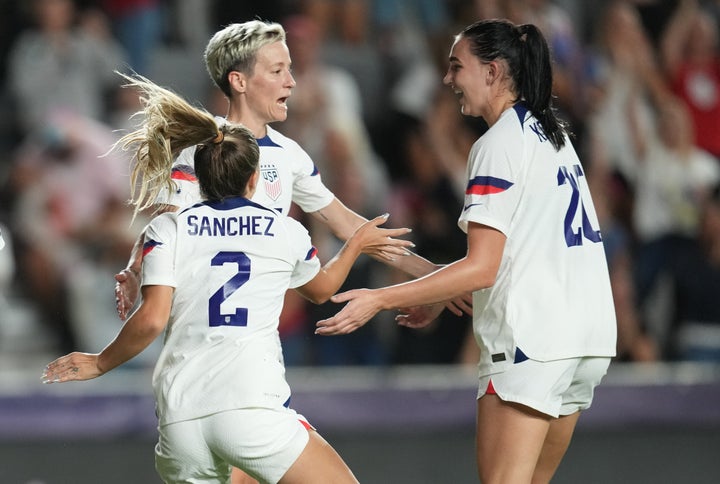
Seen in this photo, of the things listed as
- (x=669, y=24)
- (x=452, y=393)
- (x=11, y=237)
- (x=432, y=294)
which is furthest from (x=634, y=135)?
(x=432, y=294)

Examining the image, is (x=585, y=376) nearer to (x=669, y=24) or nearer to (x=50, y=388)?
(x=50, y=388)

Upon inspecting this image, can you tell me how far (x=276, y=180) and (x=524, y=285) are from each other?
1.11 metres

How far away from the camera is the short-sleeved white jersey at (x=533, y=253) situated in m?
3.79

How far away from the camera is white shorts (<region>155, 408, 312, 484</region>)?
354cm

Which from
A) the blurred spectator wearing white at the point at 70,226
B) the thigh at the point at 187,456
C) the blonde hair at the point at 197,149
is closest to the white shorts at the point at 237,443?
the thigh at the point at 187,456

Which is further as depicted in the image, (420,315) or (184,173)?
(420,315)

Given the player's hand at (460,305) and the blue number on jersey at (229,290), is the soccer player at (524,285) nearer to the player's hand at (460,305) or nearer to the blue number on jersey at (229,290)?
the blue number on jersey at (229,290)

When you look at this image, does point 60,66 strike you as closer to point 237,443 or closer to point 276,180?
point 276,180

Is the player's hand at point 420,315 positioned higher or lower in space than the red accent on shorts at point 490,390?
higher

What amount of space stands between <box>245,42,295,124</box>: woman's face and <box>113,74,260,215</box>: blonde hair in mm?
405

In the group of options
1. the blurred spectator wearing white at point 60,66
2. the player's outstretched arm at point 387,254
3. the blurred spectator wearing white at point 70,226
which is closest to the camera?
the player's outstretched arm at point 387,254

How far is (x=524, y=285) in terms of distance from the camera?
381 centimetres

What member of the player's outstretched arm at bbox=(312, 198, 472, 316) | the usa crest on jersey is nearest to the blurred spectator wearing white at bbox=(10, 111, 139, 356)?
the player's outstretched arm at bbox=(312, 198, 472, 316)

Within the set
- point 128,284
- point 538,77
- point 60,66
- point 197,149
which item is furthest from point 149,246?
point 60,66
